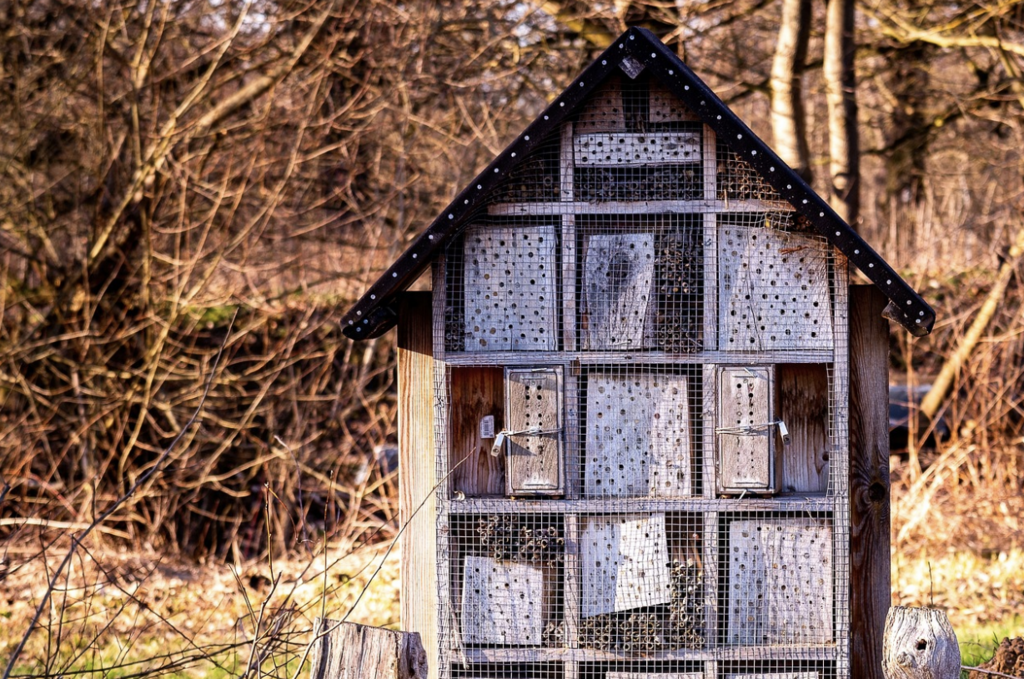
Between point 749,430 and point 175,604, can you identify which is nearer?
point 749,430

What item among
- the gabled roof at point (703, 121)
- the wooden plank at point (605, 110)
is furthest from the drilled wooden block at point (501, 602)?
the wooden plank at point (605, 110)

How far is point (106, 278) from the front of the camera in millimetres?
9117

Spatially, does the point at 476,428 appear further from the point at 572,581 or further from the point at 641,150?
the point at 641,150

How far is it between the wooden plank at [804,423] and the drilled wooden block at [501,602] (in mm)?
1155

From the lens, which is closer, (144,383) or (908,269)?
(144,383)

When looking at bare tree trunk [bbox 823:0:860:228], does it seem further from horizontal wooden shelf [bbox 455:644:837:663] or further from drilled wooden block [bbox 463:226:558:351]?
horizontal wooden shelf [bbox 455:644:837:663]

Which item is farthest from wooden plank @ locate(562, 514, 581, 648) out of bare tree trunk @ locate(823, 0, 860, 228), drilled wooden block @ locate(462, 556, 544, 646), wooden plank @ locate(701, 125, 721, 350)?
bare tree trunk @ locate(823, 0, 860, 228)

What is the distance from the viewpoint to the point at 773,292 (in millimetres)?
4043

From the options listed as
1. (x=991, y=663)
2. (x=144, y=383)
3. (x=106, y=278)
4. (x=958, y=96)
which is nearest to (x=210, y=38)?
(x=106, y=278)

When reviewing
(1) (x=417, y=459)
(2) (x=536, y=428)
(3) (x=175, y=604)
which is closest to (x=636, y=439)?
(2) (x=536, y=428)

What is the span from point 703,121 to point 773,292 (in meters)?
0.73

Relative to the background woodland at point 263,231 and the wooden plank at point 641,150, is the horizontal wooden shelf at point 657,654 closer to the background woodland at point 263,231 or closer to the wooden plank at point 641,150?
the wooden plank at point 641,150

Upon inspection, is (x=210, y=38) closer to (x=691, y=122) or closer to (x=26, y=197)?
(x=26, y=197)

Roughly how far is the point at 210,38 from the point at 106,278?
94.7 inches
